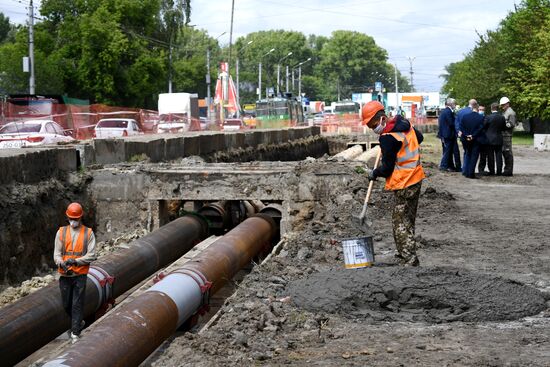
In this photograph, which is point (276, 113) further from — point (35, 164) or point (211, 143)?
point (35, 164)

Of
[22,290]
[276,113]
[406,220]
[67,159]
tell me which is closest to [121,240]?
[67,159]

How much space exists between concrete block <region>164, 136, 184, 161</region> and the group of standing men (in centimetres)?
620

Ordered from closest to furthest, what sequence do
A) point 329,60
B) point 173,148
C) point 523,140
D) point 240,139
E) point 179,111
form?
point 173,148 < point 240,139 < point 179,111 < point 523,140 < point 329,60

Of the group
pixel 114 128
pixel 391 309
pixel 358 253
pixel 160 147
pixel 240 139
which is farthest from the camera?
pixel 114 128

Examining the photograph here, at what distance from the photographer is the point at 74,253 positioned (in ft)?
28.6

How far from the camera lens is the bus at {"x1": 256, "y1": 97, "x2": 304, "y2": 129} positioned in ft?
184

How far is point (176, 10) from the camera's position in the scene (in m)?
66.8

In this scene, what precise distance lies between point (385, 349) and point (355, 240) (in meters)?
2.60

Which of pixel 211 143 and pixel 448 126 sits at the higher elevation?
pixel 448 126

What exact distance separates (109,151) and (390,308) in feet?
37.4

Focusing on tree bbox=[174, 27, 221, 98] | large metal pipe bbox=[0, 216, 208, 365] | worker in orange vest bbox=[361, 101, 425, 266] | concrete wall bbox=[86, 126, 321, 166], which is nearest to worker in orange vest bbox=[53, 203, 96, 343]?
large metal pipe bbox=[0, 216, 208, 365]

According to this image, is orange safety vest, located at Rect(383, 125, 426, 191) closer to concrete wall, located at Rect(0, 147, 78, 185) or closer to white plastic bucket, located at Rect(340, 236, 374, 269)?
white plastic bucket, located at Rect(340, 236, 374, 269)

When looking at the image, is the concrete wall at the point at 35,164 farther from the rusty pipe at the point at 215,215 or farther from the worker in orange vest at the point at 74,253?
the worker in orange vest at the point at 74,253

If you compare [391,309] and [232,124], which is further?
[232,124]
